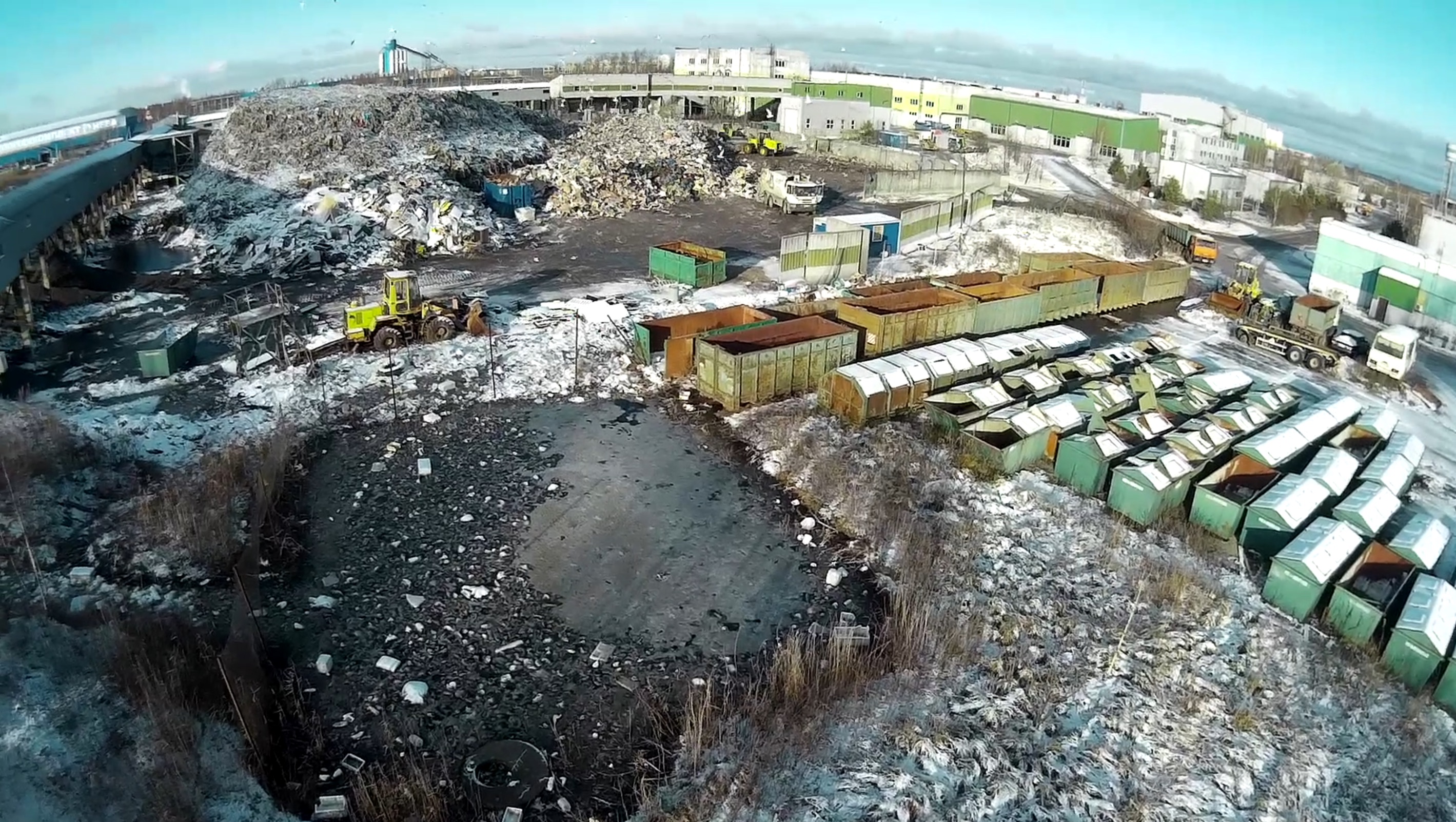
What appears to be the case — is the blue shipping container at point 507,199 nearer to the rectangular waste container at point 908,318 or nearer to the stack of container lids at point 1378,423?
the rectangular waste container at point 908,318

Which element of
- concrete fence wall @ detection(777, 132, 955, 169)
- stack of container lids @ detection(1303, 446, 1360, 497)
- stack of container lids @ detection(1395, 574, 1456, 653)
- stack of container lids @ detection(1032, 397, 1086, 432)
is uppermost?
concrete fence wall @ detection(777, 132, 955, 169)

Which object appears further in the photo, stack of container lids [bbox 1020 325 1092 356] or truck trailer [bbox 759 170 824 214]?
truck trailer [bbox 759 170 824 214]

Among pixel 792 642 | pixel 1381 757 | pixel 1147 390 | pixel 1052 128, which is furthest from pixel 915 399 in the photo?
pixel 1052 128

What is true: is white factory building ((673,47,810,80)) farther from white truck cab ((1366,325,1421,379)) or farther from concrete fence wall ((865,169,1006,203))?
white truck cab ((1366,325,1421,379))

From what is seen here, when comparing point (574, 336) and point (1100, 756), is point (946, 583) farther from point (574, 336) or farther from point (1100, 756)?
point (574, 336)

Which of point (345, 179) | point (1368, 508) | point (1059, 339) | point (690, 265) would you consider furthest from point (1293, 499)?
point (345, 179)

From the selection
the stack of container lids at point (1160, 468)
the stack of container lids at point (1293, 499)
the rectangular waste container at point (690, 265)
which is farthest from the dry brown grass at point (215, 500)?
the stack of container lids at point (1293, 499)

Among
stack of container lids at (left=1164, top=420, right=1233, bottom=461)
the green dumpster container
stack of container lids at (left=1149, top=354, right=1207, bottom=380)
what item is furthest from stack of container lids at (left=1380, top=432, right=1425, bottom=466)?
the green dumpster container

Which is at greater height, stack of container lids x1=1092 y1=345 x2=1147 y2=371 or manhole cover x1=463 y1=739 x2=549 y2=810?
stack of container lids x1=1092 y1=345 x2=1147 y2=371
